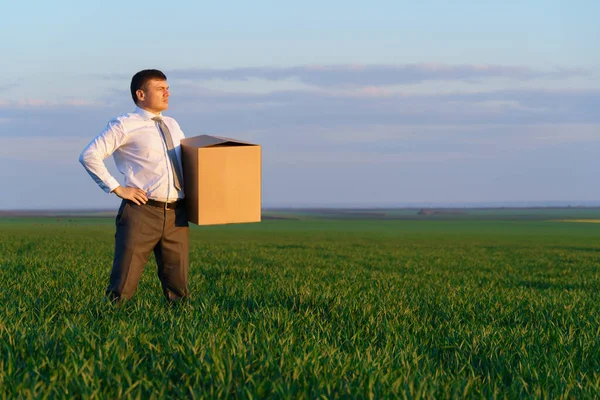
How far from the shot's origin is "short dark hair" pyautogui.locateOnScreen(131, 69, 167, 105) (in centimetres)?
623

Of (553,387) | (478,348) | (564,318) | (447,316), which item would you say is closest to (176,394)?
(553,387)

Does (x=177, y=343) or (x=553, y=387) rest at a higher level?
(x=177, y=343)

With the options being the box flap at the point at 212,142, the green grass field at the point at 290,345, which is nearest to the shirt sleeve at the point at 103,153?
the box flap at the point at 212,142

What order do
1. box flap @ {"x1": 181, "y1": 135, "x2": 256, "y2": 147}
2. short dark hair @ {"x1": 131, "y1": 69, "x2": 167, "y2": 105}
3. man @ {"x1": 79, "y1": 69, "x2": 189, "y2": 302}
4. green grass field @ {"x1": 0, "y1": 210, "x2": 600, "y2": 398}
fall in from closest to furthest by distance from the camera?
1. green grass field @ {"x1": 0, "y1": 210, "x2": 600, "y2": 398}
2. box flap @ {"x1": 181, "y1": 135, "x2": 256, "y2": 147}
3. man @ {"x1": 79, "y1": 69, "x2": 189, "y2": 302}
4. short dark hair @ {"x1": 131, "y1": 69, "x2": 167, "y2": 105}

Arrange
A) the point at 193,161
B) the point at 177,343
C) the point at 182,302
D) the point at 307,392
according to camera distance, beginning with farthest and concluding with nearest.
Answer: the point at 182,302 → the point at 193,161 → the point at 177,343 → the point at 307,392

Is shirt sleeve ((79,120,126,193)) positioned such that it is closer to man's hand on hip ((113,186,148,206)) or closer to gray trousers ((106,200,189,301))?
man's hand on hip ((113,186,148,206))

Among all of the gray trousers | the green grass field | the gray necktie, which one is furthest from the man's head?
the green grass field

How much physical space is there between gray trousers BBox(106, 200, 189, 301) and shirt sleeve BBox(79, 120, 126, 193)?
32 cm

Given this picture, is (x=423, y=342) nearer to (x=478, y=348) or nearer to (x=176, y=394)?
(x=478, y=348)

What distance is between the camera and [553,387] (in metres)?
4.20

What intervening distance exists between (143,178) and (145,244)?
2.20ft

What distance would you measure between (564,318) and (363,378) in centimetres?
471

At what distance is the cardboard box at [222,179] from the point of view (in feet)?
19.7

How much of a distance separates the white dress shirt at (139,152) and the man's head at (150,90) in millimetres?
94
